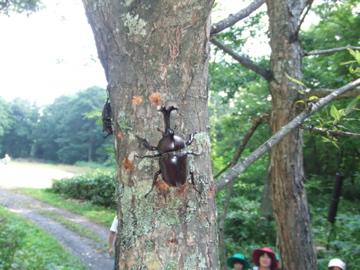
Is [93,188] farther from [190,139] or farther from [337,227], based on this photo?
[190,139]

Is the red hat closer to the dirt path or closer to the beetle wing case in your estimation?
the beetle wing case

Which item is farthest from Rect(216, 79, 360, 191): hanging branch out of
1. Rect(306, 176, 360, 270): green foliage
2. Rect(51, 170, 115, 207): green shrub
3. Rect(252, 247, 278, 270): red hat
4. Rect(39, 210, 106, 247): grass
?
Rect(51, 170, 115, 207): green shrub

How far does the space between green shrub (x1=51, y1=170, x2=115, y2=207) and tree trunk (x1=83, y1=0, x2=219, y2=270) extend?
17488 millimetres

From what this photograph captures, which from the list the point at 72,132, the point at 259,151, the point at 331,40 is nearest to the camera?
the point at 259,151

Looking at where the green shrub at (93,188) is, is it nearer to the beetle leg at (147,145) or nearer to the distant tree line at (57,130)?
the beetle leg at (147,145)

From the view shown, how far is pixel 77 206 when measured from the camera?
62.5 ft

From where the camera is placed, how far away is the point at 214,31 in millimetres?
1829

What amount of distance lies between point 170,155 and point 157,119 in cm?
13

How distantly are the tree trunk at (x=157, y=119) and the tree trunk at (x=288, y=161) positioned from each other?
245cm

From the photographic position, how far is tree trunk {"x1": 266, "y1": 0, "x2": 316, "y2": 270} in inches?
148

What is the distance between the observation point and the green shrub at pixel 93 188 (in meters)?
19.5

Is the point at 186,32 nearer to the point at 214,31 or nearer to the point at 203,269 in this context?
the point at 214,31

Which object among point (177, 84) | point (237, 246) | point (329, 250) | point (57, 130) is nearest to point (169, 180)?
point (177, 84)

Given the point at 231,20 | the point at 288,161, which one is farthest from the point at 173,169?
the point at 288,161
